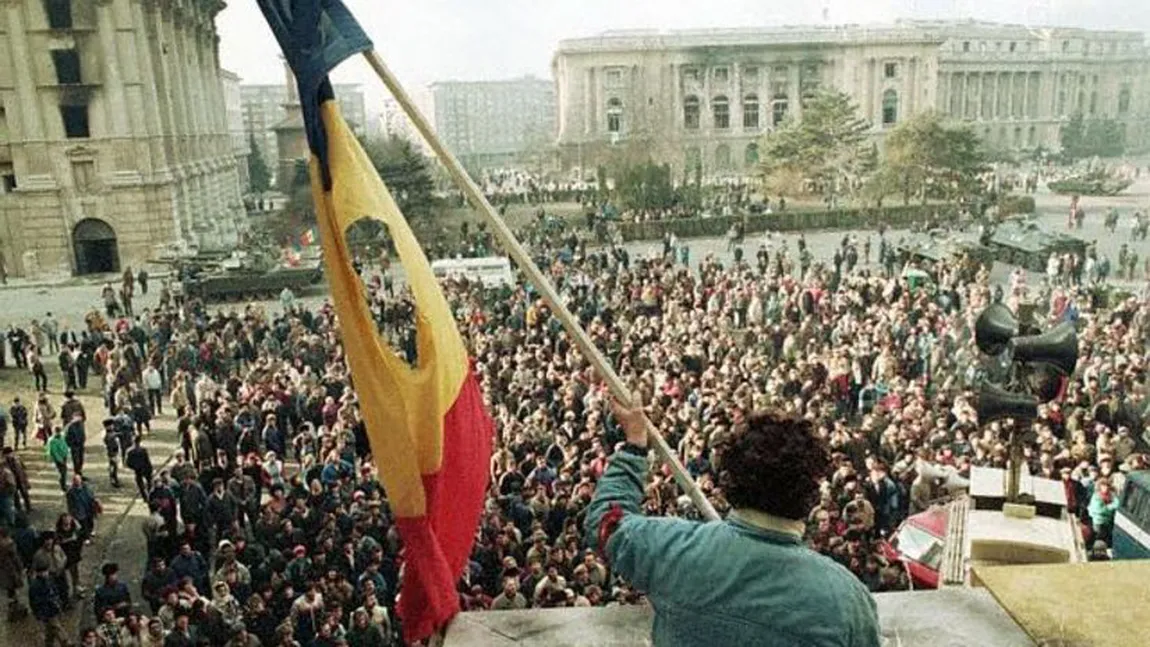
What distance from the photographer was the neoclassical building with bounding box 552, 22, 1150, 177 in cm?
6506

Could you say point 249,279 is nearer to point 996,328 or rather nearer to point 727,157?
point 996,328

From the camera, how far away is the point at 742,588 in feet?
6.47

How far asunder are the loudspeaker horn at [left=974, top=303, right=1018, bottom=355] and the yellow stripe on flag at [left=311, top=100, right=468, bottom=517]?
7.62ft

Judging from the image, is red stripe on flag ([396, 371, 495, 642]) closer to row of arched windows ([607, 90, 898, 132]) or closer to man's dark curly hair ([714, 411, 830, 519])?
man's dark curly hair ([714, 411, 830, 519])

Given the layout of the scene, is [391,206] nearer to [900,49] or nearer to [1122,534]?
[1122,534]

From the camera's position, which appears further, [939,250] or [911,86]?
[911,86]

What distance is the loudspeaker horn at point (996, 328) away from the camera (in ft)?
13.6

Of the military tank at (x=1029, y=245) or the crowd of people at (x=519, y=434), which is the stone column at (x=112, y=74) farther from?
the military tank at (x=1029, y=245)

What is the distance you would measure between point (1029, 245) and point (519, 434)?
24877 millimetres

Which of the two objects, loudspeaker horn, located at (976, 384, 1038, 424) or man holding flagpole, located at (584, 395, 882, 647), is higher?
man holding flagpole, located at (584, 395, 882, 647)

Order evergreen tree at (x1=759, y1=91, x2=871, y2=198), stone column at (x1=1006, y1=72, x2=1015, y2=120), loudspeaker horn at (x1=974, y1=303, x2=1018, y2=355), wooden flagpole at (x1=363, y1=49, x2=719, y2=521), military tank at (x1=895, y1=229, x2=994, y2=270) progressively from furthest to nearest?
stone column at (x1=1006, y1=72, x2=1015, y2=120), evergreen tree at (x1=759, y1=91, x2=871, y2=198), military tank at (x1=895, y1=229, x2=994, y2=270), loudspeaker horn at (x1=974, y1=303, x2=1018, y2=355), wooden flagpole at (x1=363, y1=49, x2=719, y2=521)

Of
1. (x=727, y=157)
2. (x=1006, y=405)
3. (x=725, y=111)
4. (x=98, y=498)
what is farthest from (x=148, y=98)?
(x=727, y=157)

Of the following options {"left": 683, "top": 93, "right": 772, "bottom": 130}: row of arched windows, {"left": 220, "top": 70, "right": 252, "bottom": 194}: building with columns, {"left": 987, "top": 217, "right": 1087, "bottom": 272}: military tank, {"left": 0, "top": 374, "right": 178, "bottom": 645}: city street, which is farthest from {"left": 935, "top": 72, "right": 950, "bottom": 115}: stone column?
{"left": 0, "top": 374, "right": 178, "bottom": 645}: city street

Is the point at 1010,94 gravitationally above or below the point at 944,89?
below
